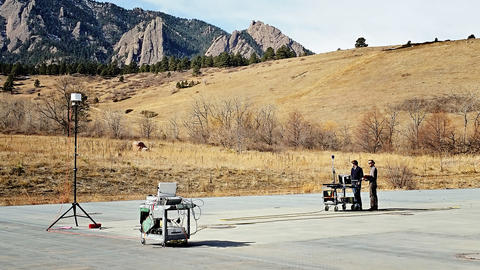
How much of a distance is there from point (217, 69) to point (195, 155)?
123 metres

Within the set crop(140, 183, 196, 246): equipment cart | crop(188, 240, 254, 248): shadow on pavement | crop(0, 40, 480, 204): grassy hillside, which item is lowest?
crop(188, 240, 254, 248): shadow on pavement

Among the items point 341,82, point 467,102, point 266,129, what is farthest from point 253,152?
point 341,82

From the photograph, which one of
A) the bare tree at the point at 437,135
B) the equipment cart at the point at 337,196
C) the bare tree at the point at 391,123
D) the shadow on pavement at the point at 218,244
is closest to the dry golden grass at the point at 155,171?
the bare tree at the point at 437,135

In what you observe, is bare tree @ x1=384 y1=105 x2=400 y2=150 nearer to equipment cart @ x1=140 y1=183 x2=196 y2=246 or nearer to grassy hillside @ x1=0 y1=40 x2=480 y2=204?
grassy hillside @ x1=0 y1=40 x2=480 y2=204

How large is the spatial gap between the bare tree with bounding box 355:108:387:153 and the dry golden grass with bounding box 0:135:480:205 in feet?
58.2

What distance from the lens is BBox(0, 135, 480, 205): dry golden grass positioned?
3322 centimetres

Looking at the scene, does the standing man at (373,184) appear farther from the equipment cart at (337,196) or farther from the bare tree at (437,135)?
the bare tree at (437,135)

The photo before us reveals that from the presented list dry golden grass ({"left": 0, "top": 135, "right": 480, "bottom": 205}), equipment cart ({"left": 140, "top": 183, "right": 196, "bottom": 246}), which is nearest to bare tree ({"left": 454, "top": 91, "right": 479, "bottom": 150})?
dry golden grass ({"left": 0, "top": 135, "right": 480, "bottom": 205})

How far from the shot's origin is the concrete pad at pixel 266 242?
34.1 ft

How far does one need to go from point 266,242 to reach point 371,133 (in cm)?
6625

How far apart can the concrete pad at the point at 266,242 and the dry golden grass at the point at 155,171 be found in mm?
11867

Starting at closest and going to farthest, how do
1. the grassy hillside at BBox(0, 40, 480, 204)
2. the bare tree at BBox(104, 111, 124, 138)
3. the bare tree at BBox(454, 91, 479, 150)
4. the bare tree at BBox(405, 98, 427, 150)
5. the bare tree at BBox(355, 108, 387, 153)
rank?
1. the grassy hillside at BBox(0, 40, 480, 204)
2. the bare tree at BBox(405, 98, 427, 150)
3. the bare tree at BBox(104, 111, 124, 138)
4. the bare tree at BBox(355, 108, 387, 153)
5. the bare tree at BBox(454, 91, 479, 150)

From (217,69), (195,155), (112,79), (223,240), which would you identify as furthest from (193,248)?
(112,79)

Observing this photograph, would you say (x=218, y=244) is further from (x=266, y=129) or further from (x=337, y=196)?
(x=266, y=129)
